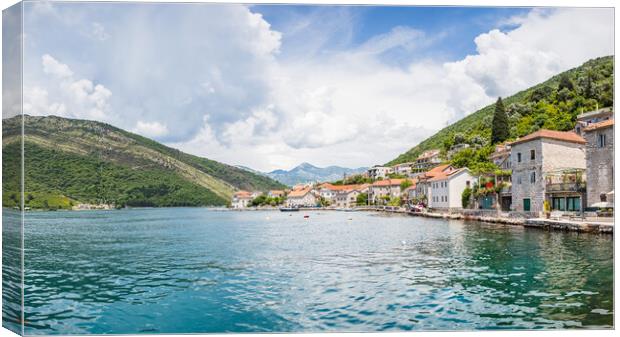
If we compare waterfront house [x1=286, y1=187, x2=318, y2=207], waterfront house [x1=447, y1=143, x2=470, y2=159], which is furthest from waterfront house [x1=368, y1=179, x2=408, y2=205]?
waterfront house [x1=447, y1=143, x2=470, y2=159]

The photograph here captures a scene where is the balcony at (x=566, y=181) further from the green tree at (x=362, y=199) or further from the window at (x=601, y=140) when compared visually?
the green tree at (x=362, y=199)

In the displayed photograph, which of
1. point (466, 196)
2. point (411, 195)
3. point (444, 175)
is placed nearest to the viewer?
point (466, 196)

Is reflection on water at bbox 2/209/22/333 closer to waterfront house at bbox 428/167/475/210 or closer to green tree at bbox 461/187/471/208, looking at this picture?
waterfront house at bbox 428/167/475/210

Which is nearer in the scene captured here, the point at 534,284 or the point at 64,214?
the point at 534,284

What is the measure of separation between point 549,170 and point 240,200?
41658 mm

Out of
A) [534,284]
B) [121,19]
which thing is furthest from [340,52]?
[534,284]

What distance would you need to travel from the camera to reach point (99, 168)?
29.7 metres

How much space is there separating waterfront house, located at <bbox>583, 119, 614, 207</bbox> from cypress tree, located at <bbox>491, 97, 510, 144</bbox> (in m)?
2.30

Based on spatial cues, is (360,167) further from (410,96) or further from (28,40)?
(28,40)

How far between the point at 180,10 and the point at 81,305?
15.2 ft

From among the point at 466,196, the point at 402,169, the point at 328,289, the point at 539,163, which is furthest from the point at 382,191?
the point at 328,289

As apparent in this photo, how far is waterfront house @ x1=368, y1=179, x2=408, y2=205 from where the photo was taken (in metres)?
48.1

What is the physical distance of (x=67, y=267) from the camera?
1060 centimetres

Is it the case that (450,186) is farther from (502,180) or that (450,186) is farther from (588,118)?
(588,118)
